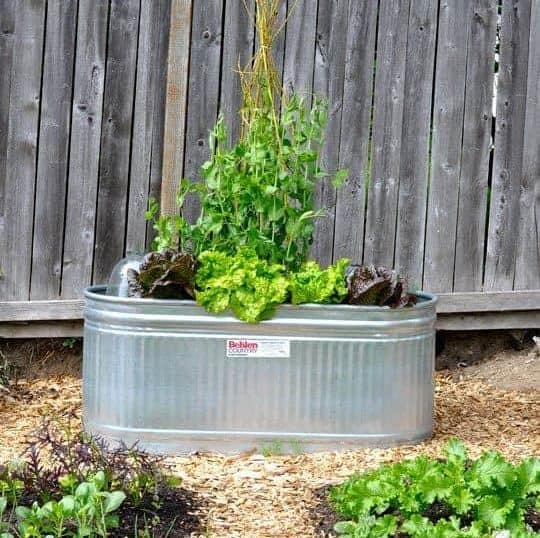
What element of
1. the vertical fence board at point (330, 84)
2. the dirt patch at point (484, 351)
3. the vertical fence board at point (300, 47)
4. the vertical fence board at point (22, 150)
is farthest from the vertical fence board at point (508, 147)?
the vertical fence board at point (22, 150)

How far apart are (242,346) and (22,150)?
1650 millimetres

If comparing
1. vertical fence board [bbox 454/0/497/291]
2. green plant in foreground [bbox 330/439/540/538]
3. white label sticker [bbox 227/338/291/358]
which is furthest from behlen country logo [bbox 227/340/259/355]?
vertical fence board [bbox 454/0/497/291]

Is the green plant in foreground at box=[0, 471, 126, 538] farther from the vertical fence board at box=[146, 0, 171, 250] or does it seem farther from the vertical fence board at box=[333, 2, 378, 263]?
the vertical fence board at box=[333, 2, 378, 263]

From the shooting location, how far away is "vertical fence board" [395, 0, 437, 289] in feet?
17.2

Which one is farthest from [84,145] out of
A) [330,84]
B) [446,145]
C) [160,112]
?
[446,145]

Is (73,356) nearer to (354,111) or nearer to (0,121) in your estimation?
(0,121)

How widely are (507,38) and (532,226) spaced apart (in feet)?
3.04

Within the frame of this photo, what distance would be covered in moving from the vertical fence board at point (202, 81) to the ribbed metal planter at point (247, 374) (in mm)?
1207

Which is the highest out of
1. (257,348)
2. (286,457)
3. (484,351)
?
(257,348)

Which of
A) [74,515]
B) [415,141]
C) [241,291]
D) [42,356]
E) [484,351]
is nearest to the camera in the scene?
[74,515]

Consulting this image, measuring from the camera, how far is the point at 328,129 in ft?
17.1

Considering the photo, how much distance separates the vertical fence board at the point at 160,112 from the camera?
5121 millimetres

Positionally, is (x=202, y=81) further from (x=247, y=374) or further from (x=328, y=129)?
(x=247, y=374)

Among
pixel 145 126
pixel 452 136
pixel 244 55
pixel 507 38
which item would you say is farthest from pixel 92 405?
pixel 507 38
